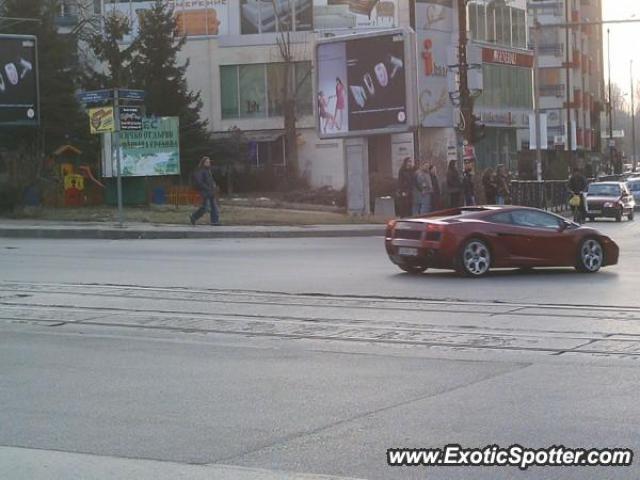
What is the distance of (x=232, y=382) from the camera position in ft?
27.2

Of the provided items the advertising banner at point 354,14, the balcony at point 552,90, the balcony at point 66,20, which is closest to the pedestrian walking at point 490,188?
the advertising banner at point 354,14

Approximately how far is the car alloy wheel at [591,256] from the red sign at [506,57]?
A: 42.4 metres

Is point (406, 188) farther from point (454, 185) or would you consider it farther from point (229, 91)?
point (229, 91)

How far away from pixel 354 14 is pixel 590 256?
37.5 m

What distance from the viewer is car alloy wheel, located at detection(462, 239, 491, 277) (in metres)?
15.8

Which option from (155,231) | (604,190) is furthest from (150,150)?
(604,190)

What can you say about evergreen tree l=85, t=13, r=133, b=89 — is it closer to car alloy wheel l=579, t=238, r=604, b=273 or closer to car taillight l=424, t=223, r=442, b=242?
car taillight l=424, t=223, r=442, b=242

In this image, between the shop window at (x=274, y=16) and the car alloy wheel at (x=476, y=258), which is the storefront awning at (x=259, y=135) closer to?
the shop window at (x=274, y=16)

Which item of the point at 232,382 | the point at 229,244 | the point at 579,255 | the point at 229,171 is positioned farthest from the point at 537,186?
the point at 232,382

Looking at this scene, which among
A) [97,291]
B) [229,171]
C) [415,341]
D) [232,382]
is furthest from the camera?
[229,171]

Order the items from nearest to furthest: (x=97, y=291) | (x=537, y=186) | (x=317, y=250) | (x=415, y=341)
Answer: (x=415, y=341) < (x=97, y=291) < (x=317, y=250) < (x=537, y=186)

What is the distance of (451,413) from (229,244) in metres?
16.1

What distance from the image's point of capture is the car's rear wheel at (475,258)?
15.8m

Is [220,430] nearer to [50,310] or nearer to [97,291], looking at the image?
[50,310]
